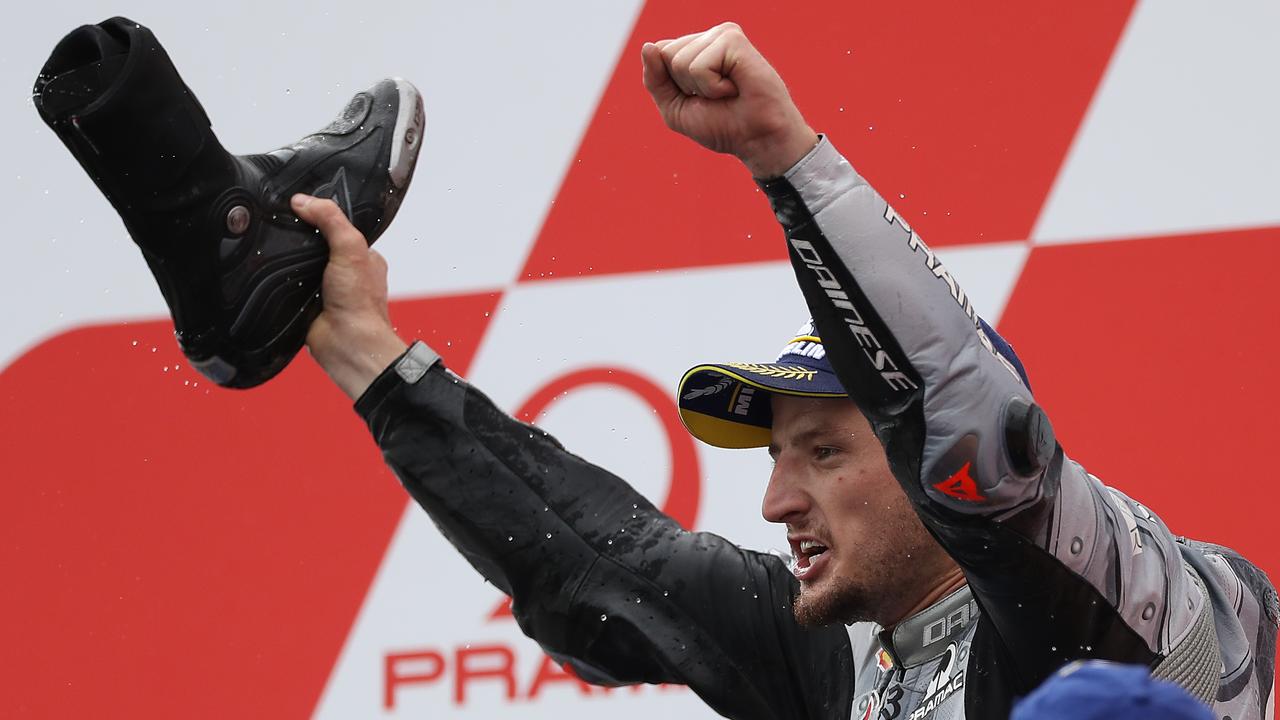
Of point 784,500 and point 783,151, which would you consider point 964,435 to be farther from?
point 784,500

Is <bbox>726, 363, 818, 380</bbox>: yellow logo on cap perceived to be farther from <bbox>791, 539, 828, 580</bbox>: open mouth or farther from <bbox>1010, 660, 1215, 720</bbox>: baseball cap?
<bbox>1010, 660, 1215, 720</bbox>: baseball cap

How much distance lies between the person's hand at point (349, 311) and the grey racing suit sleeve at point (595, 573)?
4 cm

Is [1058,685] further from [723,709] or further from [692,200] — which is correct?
[692,200]

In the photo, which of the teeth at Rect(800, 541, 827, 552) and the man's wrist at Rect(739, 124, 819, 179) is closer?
the man's wrist at Rect(739, 124, 819, 179)

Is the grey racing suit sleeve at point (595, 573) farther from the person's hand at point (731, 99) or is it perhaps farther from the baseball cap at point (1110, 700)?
the baseball cap at point (1110, 700)

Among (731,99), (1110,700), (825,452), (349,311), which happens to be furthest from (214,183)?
(1110,700)

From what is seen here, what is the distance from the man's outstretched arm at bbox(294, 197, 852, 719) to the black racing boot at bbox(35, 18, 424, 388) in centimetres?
6

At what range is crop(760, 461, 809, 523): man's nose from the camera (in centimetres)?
143

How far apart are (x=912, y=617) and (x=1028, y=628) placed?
0.24m

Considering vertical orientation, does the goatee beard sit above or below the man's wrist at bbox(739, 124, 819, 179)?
below

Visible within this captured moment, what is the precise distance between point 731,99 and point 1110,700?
1.77ft

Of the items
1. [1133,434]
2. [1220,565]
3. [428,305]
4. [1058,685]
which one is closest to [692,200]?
[428,305]

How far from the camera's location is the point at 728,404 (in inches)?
61.0

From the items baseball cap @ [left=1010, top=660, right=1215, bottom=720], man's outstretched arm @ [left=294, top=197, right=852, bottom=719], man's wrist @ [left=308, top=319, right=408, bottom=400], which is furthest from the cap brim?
baseball cap @ [left=1010, top=660, right=1215, bottom=720]
